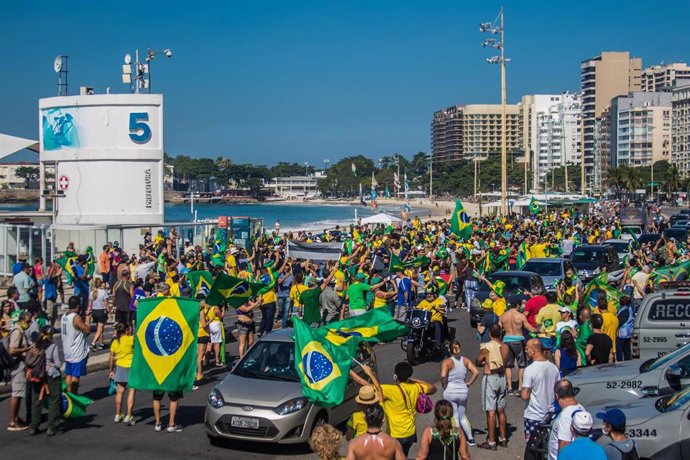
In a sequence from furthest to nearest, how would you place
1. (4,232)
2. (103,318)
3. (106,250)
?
(4,232), (106,250), (103,318)

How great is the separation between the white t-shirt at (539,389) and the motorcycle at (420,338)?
6757 mm

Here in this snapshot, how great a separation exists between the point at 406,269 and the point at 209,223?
16.8 metres

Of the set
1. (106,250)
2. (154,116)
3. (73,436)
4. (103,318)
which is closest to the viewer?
(73,436)

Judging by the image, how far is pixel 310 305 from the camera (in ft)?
58.0

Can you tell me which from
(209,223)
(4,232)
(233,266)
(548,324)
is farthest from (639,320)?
(209,223)

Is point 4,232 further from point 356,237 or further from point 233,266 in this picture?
point 356,237

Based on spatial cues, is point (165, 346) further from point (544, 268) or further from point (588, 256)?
point (588, 256)

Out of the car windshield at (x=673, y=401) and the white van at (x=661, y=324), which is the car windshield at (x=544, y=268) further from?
the car windshield at (x=673, y=401)

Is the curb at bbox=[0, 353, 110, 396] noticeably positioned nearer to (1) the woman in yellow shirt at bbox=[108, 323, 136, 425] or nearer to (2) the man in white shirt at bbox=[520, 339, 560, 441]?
(1) the woman in yellow shirt at bbox=[108, 323, 136, 425]

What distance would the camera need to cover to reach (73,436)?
11.7m

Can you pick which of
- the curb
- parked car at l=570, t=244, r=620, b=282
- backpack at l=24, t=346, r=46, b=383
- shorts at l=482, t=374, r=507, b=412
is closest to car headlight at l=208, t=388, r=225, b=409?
backpack at l=24, t=346, r=46, b=383

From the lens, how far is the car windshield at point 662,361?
1109 centimetres

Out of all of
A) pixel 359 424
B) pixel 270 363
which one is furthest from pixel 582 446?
pixel 270 363

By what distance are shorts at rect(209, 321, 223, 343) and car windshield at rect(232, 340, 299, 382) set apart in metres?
4.04
